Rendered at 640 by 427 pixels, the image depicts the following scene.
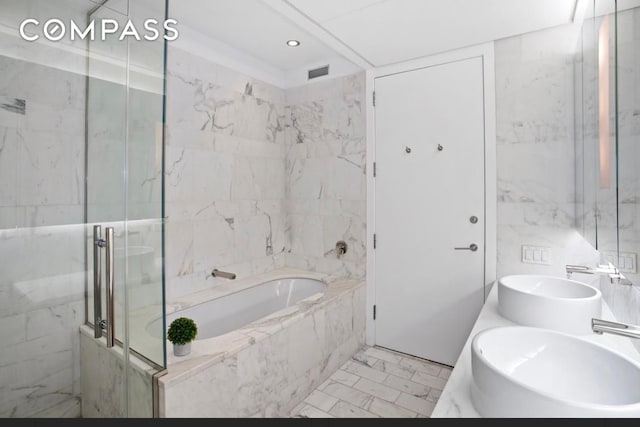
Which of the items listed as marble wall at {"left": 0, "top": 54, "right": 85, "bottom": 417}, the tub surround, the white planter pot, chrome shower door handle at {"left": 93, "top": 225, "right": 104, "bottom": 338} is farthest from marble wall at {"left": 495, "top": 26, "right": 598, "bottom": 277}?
marble wall at {"left": 0, "top": 54, "right": 85, "bottom": 417}

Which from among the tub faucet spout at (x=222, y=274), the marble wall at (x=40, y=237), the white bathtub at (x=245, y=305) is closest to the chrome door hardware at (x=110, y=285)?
the marble wall at (x=40, y=237)

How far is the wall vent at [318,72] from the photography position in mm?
2951

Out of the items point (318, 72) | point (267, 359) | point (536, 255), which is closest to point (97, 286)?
point (267, 359)

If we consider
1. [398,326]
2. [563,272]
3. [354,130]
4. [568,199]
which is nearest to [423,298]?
[398,326]

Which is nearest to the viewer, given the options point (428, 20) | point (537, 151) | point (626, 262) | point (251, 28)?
point (626, 262)

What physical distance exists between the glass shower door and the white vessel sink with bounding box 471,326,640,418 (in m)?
1.16

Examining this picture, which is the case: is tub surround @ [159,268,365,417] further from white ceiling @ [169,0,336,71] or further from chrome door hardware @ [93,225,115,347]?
white ceiling @ [169,0,336,71]

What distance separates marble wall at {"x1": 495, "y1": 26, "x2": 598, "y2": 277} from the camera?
Answer: 2.04m

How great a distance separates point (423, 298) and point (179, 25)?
103 inches

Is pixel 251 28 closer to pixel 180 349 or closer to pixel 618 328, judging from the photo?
pixel 180 349

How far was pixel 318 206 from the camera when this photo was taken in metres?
3.06

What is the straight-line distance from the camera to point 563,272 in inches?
81.3

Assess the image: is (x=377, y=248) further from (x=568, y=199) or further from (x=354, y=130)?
(x=568, y=199)

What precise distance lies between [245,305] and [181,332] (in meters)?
Result: 1.24
